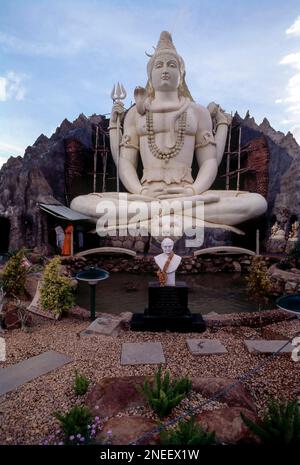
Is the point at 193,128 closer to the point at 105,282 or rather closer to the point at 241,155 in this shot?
the point at 241,155

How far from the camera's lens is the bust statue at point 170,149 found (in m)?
8.37

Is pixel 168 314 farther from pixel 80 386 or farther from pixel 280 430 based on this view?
pixel 280 430

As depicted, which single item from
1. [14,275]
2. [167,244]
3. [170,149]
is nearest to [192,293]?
[167,244]

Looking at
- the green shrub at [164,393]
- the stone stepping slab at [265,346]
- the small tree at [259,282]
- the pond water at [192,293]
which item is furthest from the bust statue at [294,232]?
the green shrub at [164,393]

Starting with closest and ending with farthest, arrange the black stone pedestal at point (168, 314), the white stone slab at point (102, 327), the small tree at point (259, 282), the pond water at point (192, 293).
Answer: the white stone slab at point (102, 327), the black stone pedestal at point (168, 314), the small tree at point (259, 282), the pond water at point (192, 293)

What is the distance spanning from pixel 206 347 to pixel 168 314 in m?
0.75

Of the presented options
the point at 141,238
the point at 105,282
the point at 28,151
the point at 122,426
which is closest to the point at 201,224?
the point at 141,238

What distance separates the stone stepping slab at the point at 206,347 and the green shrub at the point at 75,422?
4.53 feet

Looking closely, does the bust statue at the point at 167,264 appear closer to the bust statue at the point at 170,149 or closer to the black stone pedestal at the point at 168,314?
the black stone pedestal at the point at 168,314

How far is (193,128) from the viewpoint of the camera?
937 centimetres

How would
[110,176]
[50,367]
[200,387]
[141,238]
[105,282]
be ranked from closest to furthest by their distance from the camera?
1. [200,387]
2. [50,367]
3. [105,282]
4. [141,238]
5. [110,176]

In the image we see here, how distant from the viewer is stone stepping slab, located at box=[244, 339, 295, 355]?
114 inches

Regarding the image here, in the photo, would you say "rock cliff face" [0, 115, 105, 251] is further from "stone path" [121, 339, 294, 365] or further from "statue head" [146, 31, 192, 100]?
"stone path" [121, 339, 294, 365]
